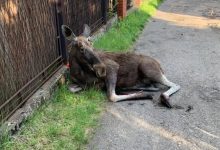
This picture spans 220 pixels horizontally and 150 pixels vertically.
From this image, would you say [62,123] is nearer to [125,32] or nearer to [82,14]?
[82,14]

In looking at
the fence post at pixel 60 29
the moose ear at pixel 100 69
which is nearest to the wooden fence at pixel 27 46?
the fence post at pixel 60 29

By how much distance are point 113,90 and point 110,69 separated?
→ 0.35m

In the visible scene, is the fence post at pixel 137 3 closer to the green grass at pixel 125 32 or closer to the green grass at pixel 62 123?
the green grass at pixel 125 32

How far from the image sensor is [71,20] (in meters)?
7.40

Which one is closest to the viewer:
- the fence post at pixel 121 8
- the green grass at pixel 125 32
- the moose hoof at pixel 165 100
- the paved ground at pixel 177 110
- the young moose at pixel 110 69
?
the paved ground at pixel 177 110

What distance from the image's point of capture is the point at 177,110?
19.0 feet

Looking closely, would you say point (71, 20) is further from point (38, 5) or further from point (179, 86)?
point (179, 86)

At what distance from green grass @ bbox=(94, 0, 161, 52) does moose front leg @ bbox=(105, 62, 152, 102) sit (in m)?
1.77

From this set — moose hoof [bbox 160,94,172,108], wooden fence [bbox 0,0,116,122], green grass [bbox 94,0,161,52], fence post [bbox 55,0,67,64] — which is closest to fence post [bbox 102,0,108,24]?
green grass [bbox 94,0,161,52]

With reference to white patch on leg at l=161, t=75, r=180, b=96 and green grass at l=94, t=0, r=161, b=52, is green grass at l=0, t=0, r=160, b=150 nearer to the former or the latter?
white patch on leg at l=161, t=75, r=180, b=96

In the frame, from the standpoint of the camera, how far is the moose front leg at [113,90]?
20.0 feet

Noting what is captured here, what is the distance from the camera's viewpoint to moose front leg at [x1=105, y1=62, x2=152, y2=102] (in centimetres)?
609

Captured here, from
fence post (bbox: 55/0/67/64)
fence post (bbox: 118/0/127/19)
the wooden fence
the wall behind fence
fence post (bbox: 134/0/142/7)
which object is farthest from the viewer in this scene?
fence post (bbox: 134/0/142/7)

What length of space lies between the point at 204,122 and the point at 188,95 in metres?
0.96
